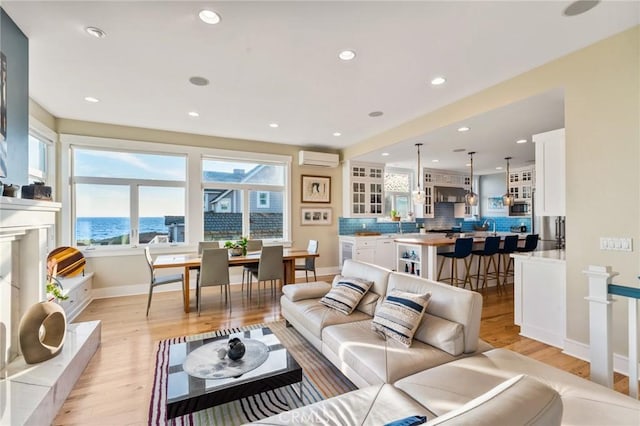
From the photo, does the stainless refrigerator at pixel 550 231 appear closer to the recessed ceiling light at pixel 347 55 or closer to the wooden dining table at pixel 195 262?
the wooden dining table at pixel 195 262

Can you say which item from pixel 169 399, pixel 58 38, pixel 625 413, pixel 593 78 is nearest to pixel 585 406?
pixel 625 413

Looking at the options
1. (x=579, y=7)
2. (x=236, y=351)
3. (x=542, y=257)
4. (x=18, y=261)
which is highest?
(x=579, y=7)

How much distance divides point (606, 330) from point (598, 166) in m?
1.55

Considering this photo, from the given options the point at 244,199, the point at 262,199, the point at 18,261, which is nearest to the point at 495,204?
the point at 262,199

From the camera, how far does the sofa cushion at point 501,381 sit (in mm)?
1314

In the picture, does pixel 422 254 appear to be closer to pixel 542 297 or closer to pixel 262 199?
pixel 542 297

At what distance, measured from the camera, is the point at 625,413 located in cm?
131

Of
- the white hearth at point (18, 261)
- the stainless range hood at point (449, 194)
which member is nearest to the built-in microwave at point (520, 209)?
the stainless range hood at point (449, 194)

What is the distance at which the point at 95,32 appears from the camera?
244cm

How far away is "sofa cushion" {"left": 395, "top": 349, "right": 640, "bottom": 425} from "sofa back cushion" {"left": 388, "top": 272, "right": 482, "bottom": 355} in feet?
0.50

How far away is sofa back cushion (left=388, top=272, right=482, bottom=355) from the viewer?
6.62 ft

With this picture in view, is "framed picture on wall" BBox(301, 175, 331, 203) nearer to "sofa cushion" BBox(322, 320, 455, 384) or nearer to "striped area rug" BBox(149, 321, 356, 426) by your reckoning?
"striped area rug" BBox(149, 321, 356, 426)

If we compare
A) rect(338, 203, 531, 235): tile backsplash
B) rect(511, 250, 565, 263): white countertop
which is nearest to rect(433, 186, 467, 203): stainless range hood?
rect(338, 203, 531, 235): tile backsplash

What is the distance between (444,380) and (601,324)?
4.04 feet
